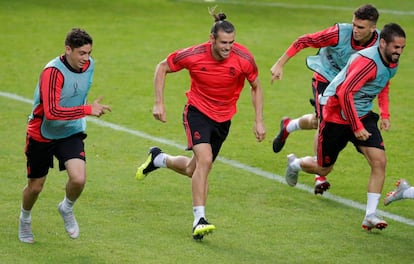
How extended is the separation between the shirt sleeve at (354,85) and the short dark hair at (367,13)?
788 millimetres

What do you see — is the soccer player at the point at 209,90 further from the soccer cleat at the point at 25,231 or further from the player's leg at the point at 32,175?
the soccer cleat at the point at 25,231

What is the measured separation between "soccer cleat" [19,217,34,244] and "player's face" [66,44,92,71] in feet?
5.10

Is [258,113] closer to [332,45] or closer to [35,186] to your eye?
[332,45]

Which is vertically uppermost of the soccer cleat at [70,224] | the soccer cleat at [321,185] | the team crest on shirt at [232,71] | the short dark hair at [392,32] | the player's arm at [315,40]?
the short dark hair at [392,32]

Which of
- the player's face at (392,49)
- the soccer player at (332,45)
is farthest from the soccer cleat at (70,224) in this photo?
the player's face at (392,49)

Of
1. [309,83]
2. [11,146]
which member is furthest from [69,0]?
[11,146]

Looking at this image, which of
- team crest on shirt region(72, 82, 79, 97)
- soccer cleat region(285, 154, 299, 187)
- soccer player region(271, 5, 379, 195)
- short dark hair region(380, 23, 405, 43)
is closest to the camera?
team crest on shirt region(72, 82, 79, 97)

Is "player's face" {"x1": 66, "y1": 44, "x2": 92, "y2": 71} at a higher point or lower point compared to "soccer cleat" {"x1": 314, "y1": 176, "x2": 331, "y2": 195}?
higher

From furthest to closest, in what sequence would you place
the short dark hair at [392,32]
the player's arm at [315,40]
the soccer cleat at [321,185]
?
1. the soccer cleat at [321,185]
2. the player's arm at [315,40]
3. the short dark hair at [392,32]

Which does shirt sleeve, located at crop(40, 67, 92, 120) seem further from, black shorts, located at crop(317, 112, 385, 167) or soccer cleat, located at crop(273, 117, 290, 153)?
soccer cleat, located at crop(273, 117, 290, 153)

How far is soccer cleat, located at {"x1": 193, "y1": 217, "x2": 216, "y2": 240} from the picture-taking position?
32.6ft

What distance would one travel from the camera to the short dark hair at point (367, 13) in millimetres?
10898

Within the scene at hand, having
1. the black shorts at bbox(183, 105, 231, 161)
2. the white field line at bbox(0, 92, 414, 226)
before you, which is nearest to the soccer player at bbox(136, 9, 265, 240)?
the black shorts at bbox(183, 105, 231, 161)

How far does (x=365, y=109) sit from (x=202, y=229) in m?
2.10
